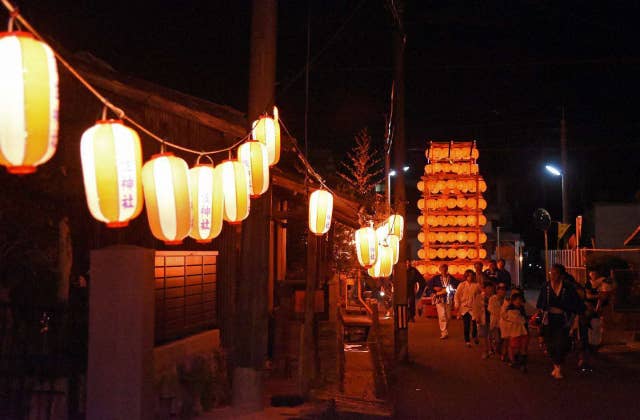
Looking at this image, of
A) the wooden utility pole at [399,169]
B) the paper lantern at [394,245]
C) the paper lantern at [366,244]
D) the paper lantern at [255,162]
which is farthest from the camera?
the paper lantern at [394,245]

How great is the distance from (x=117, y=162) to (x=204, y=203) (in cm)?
229

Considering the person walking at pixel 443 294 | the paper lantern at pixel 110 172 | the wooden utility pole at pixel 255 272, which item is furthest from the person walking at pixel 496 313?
the paper lantern at pixel 110 172

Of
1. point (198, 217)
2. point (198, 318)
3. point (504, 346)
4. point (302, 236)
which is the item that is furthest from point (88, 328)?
point (302, 236)

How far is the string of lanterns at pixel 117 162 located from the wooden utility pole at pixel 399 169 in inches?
262

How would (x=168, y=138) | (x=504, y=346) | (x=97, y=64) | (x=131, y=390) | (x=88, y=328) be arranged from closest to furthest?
1. (x=131, y=390)
2. (x=88, y=328)
3. (x=97, y=64)
4. (x=168, y=138)
5. (x=504, y=346)

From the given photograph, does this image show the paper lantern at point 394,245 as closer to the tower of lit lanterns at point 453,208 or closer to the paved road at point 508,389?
the paved road at point 508,389

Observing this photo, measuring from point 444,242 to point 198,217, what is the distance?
17899 millimetres

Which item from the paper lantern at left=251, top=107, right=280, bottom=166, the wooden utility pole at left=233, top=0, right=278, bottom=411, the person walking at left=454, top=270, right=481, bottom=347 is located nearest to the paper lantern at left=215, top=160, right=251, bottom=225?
the wooden utility pole at left=233, top=0, right=278, bottom=411

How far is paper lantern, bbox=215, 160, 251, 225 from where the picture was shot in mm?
9344

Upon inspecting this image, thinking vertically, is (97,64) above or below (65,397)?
above

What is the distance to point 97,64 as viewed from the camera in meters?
9.68

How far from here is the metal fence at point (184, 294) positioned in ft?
33.7

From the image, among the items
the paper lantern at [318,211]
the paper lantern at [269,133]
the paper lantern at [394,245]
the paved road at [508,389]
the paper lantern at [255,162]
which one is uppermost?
the paper lantern at [269,133]

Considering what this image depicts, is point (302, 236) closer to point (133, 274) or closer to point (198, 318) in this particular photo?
point (198, 318)
